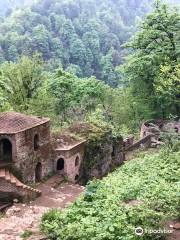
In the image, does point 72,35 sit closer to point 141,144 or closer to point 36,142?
point 141,144

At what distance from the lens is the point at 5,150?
2300cm

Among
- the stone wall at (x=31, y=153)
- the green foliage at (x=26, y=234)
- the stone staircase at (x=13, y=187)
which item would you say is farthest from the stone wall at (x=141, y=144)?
the green foliage at (x=26, y=234)

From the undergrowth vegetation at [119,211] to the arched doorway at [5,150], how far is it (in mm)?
6993

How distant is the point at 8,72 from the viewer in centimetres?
3672

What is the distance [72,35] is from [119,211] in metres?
105

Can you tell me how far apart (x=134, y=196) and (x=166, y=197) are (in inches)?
63.4

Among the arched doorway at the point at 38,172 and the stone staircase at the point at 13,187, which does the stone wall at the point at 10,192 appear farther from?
Result: the arched doorway at the point at 38,172

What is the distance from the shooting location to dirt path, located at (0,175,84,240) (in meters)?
15.6

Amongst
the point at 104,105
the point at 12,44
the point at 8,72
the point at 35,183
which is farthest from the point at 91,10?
the point at 35,183

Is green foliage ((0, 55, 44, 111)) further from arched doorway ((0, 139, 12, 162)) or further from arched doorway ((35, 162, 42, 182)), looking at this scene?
arched doorway ((0, 139, 12, 162))

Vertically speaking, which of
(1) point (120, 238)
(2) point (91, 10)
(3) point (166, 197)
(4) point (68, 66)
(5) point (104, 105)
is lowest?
(1) point (120, 238)

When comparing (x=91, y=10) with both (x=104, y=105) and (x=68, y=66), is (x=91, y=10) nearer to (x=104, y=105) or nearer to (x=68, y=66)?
(x=68, y=66)

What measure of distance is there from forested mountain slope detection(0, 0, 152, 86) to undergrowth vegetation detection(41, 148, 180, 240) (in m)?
67.5

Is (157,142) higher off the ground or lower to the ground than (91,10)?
lower
